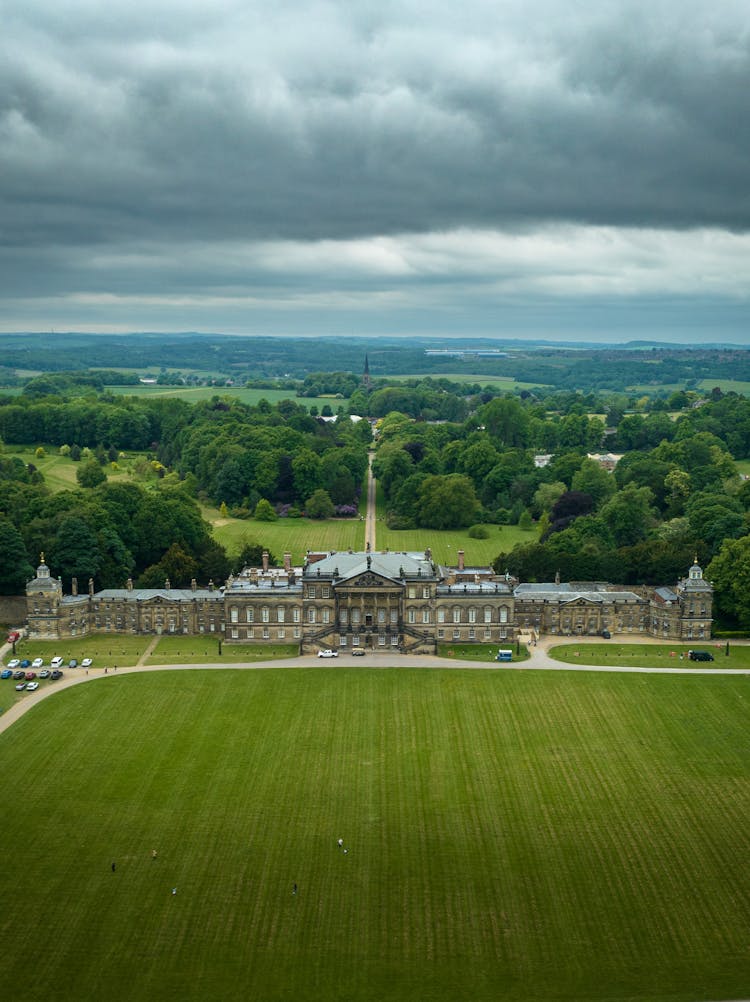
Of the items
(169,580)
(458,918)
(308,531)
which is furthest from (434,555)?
(458,918)

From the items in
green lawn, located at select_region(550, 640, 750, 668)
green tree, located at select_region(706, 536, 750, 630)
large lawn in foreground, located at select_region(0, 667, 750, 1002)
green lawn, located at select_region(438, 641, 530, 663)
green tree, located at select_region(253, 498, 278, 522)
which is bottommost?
large lawn in foreground, located at select_region(0, 667, 750, 1002)

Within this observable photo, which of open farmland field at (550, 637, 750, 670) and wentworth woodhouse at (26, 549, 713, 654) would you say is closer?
open farmland field at (550, 637, 750, 670)

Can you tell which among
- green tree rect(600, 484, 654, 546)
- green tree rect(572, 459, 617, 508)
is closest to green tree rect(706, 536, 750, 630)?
green tree rect(600, 484, 654, 546)

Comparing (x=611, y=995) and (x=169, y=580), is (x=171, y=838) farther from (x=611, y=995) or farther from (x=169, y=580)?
(x=169, y=580)

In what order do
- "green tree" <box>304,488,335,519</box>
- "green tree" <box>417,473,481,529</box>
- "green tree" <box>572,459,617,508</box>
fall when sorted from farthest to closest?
"green tree" <box>572,459,617,508</box>, "green tree" <box>304,488,335,519</box>, "green tree" <box>417,473,481,529</box>

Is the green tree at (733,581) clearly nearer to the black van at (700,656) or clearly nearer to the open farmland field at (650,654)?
the open farmland field at (650,654)

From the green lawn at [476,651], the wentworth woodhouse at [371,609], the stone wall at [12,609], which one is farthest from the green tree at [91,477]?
the green lawn at [476,651]

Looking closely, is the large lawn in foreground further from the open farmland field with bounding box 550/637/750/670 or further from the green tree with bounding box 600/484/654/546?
the green tree with bounding box 600/484/654/546
